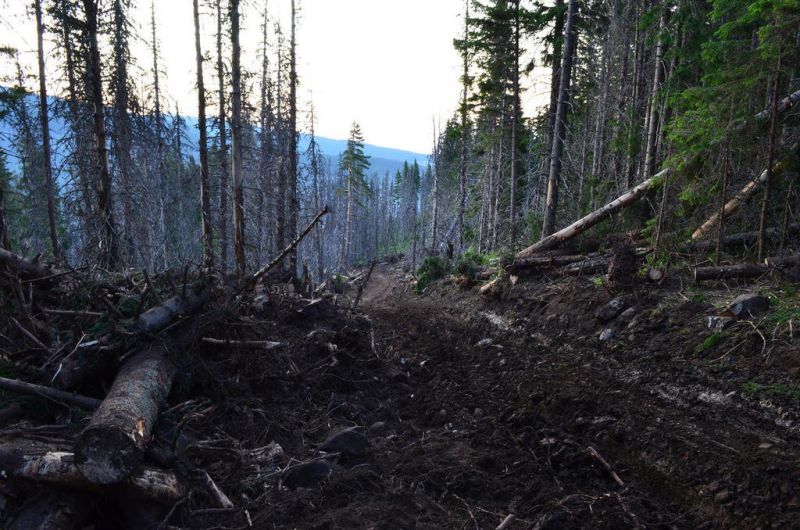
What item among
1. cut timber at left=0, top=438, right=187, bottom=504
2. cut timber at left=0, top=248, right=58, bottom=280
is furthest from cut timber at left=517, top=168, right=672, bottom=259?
cut timber at left=0, top=248, right=58, bottom=280

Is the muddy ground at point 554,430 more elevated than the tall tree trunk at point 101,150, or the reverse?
the tall tree trunk at point 101,150

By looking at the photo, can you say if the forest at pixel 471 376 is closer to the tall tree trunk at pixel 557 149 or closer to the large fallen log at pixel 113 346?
the large fallen log at pixel 113 346

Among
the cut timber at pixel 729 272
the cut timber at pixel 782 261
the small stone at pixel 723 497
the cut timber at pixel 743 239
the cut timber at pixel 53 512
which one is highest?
the cut timber at pixel 743 239

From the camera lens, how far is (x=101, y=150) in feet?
31.0

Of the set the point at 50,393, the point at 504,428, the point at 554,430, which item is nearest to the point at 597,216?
the point at 554,430

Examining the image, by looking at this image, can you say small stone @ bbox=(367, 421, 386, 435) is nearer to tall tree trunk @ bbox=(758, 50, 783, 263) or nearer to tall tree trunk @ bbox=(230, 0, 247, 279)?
tall tree trunk @ bbox=(758, 50, 783, 263)

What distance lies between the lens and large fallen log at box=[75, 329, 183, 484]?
2734mm

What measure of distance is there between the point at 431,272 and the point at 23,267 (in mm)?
13456

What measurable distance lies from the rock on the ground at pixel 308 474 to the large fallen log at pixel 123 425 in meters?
1.20

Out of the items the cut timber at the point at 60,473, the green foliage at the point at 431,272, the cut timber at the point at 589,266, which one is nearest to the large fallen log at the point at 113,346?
the cut timber at the point at 60,473

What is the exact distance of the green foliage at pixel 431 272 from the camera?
17203 millimetres

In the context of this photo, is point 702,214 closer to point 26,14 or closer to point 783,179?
point 783,179

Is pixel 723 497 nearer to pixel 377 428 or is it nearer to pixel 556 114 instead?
pixel 377 428

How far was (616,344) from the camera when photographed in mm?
6324
